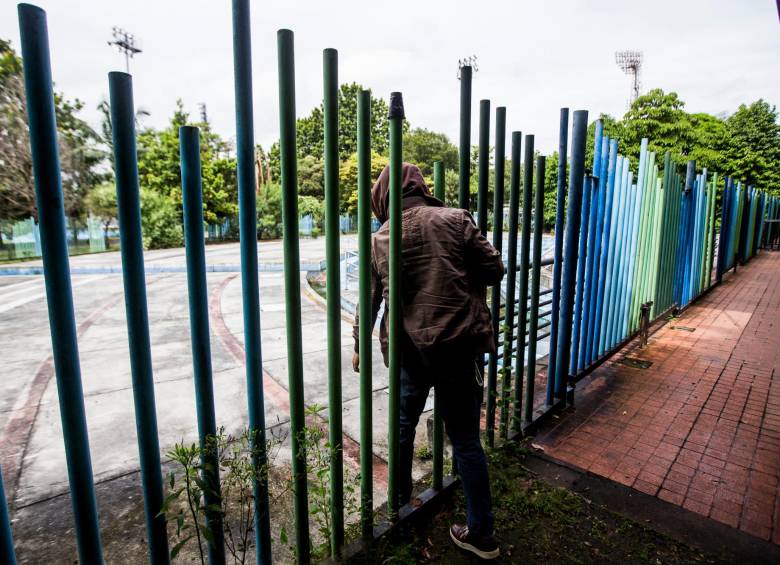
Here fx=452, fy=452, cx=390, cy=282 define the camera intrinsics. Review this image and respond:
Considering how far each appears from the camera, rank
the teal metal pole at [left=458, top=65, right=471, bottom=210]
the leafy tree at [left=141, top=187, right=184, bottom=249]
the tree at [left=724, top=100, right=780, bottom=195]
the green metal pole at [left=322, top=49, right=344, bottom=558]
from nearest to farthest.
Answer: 1. the green metal pole at [left=322, top=49, right=344, bottom=558]
2. the teal metal pole at [left=458, top=65, right=471, bottom=210]
3. the leafy tree at [left=141, top=187, right=184, bottom=249]
4. the tree at [left=724, top=100, right=780, bottom=195]

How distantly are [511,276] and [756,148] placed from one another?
36032 millimetres

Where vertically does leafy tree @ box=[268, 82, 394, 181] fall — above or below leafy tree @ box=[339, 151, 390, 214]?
above

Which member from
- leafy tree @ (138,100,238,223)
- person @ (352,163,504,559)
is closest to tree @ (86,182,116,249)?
leafy tree @ (138,100,238,223)

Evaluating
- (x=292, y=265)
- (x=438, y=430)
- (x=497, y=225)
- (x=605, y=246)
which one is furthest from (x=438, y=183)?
(x=605, y=246)

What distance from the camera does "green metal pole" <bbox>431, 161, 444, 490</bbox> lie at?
2205mm

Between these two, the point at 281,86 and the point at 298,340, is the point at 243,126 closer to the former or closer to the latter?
the point at 281,86

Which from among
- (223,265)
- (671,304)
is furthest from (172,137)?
(671,304)

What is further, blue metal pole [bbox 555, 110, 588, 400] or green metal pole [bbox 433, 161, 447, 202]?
blue metal pole [bbox 555, 110, 588, 400]

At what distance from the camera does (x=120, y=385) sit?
4.80m

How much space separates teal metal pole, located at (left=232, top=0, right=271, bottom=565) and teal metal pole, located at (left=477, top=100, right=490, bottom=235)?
4.09 ft

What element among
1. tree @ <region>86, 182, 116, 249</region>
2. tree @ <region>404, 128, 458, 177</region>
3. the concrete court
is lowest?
the concrete court

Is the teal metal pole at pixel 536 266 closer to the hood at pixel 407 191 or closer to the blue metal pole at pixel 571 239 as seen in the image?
the blue metal pole at pixel 571 239

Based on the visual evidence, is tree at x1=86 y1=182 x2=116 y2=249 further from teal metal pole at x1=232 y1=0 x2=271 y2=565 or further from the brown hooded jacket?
teal metal pole at x1=232 y1=0 x2=271 y2=565

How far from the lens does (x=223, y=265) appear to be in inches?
650
